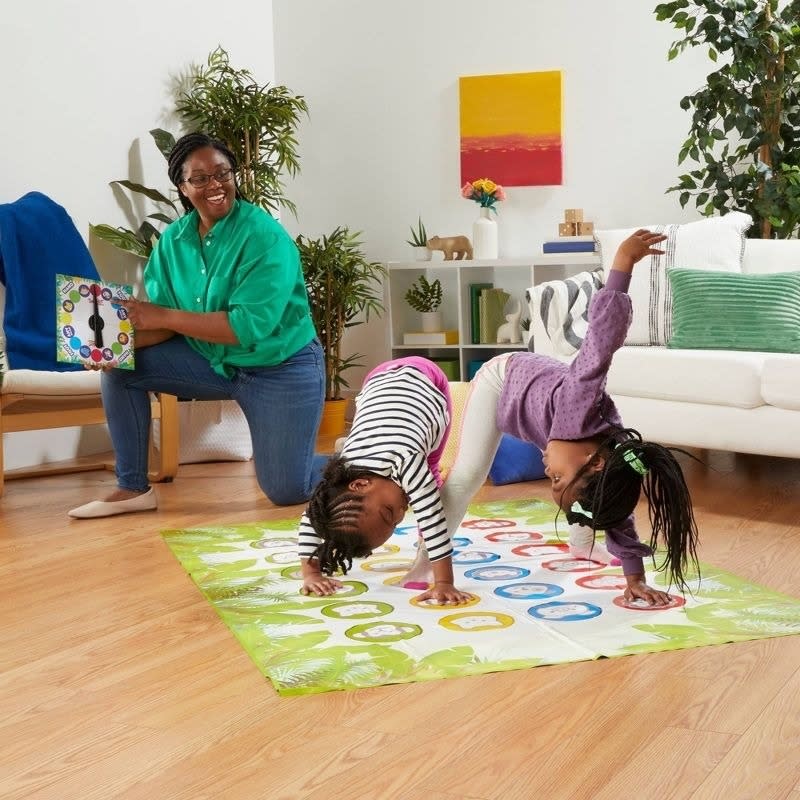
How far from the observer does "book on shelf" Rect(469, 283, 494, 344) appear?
17.0 ft

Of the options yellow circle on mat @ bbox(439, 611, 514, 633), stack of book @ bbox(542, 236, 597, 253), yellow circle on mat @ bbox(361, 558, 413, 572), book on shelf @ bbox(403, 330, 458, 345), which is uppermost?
stack of book @ bbox(542, 236, 597, 253)

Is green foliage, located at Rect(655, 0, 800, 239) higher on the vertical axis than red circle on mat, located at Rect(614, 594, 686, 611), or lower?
higher

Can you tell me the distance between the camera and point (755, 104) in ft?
14.3

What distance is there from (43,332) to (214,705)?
2428 millimetres

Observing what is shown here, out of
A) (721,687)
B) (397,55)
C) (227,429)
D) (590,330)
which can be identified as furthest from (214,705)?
(397,55)

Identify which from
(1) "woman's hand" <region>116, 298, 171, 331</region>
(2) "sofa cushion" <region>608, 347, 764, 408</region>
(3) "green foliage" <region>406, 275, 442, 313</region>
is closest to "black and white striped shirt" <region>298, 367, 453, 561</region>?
(1) "woman's hand" <region>116, 298, 171, 331</region>

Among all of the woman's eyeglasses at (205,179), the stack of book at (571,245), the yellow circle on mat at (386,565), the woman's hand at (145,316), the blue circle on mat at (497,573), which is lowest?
the yellow circle on mat at (386,565)

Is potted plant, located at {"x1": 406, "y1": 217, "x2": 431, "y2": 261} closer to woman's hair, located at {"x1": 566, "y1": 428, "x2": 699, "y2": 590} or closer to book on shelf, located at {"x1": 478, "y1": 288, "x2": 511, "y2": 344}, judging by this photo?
book on shelf, located at {"x1": 478, "y1": 288, "x2": 511, "y2": 344}

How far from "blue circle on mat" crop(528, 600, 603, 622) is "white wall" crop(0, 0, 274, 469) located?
2.62 m

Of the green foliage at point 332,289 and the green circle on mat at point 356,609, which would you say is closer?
the green circle on mat at point 356,609

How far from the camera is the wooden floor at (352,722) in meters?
1.43

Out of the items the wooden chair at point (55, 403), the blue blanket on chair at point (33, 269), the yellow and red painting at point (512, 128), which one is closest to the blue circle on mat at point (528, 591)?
the wooden chair at point (55, 403)

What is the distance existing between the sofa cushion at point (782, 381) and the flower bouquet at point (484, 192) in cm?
219

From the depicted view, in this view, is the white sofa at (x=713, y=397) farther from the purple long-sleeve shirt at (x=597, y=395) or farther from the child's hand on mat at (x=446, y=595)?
the child's hand on mat at (x=446, y=595)
